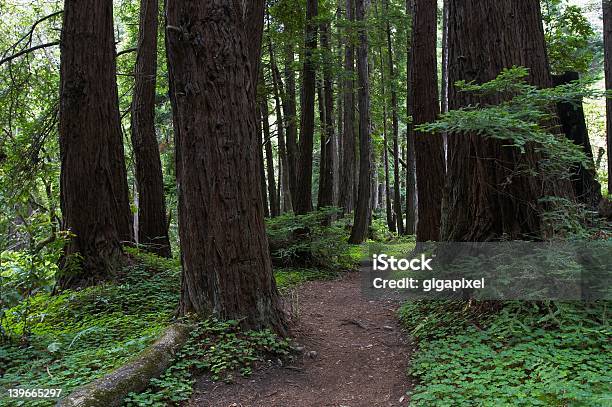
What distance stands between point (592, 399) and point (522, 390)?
0.52 metres

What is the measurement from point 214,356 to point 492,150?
13.1 feet

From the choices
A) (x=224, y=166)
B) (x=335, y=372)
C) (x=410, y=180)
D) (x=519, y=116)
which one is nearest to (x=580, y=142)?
(x=519, y=116)

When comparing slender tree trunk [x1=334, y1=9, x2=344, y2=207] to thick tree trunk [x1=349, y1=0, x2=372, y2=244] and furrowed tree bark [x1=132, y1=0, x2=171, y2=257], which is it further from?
furrowed tree bark [x1=132, y1=0, x2=171, y2=257]

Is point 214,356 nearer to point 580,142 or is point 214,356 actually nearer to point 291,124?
point 580,142

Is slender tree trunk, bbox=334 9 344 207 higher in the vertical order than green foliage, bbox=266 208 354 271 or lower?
higher

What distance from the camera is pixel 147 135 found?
10.3 meters

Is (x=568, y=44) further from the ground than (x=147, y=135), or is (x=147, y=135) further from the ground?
(x=568, y=44)

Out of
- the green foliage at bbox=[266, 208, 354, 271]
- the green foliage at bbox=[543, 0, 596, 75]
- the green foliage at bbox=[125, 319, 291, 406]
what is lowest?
the green foliage at bbox=[125, 319, 291, 406]

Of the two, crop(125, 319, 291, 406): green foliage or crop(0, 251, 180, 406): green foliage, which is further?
crop(0, 251, 180, 406): green foliage

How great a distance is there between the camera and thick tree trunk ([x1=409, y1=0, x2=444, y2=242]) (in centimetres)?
859

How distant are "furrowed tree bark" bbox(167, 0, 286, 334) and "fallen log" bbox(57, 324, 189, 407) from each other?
62 cm

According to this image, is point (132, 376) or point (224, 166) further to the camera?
point (224, 166)

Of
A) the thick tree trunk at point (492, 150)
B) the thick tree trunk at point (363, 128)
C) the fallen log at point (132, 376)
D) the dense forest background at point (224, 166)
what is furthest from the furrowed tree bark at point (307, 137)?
the fallen log at point (132, 376)

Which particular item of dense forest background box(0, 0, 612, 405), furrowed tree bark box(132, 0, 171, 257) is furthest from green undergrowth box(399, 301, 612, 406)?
furrowed tree bark box(132, 0, 171, 257)
